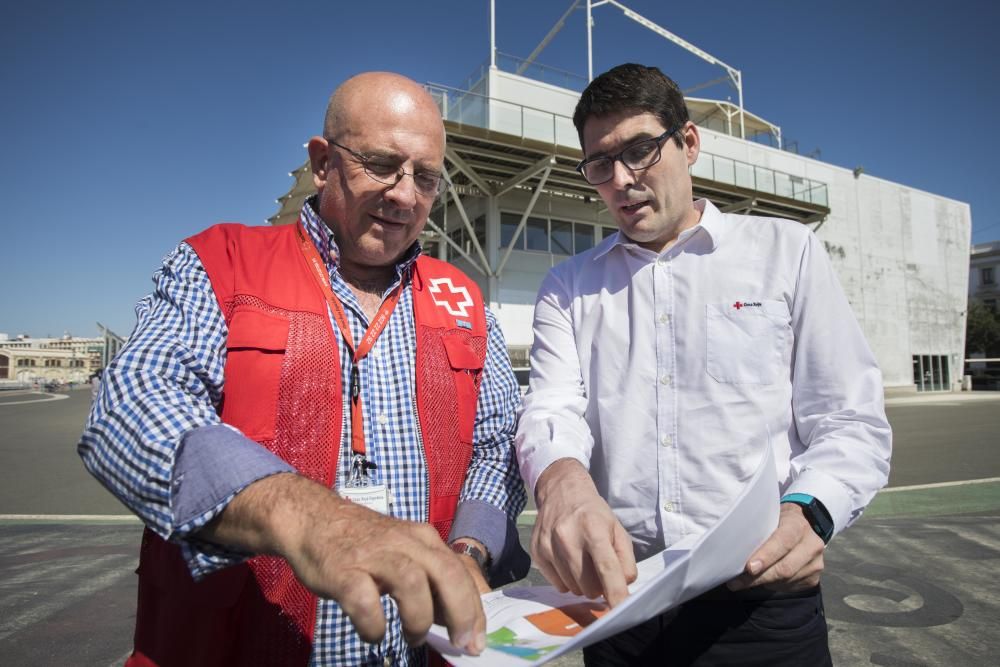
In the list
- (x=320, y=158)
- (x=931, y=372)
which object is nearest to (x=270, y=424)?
(x=320, y=158)

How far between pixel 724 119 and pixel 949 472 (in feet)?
77.2

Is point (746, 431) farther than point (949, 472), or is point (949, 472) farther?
point (949, 472)

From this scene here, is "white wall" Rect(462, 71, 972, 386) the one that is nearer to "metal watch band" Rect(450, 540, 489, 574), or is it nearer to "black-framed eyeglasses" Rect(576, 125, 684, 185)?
"black-framed eyeglasses" Rect(576, 125, 684, 185)

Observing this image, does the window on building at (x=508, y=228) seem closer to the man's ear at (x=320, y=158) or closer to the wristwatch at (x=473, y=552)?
the man's ear at (x=320, y=158)

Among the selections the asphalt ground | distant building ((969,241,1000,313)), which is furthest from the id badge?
distant building ((969,241,1000,313))

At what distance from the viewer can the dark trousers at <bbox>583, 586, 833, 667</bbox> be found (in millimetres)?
1438

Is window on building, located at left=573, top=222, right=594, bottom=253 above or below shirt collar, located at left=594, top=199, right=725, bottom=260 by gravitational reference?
above

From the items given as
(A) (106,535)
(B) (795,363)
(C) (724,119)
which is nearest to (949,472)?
(B) (795,363)

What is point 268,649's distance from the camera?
1335 millimetres

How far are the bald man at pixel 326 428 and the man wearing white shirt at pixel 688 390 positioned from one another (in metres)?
0.27

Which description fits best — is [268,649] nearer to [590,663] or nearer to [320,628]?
[320,628]

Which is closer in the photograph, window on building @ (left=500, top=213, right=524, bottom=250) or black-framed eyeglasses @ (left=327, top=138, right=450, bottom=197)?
black-framed eyeglasses @ (left=327, top=138, right=450, bottom=197)

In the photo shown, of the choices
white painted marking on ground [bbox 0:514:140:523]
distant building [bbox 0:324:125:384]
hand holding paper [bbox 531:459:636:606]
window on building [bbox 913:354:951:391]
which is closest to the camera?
hand holding paper [bbox 531:459:636:606]

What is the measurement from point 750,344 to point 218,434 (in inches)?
51.9
